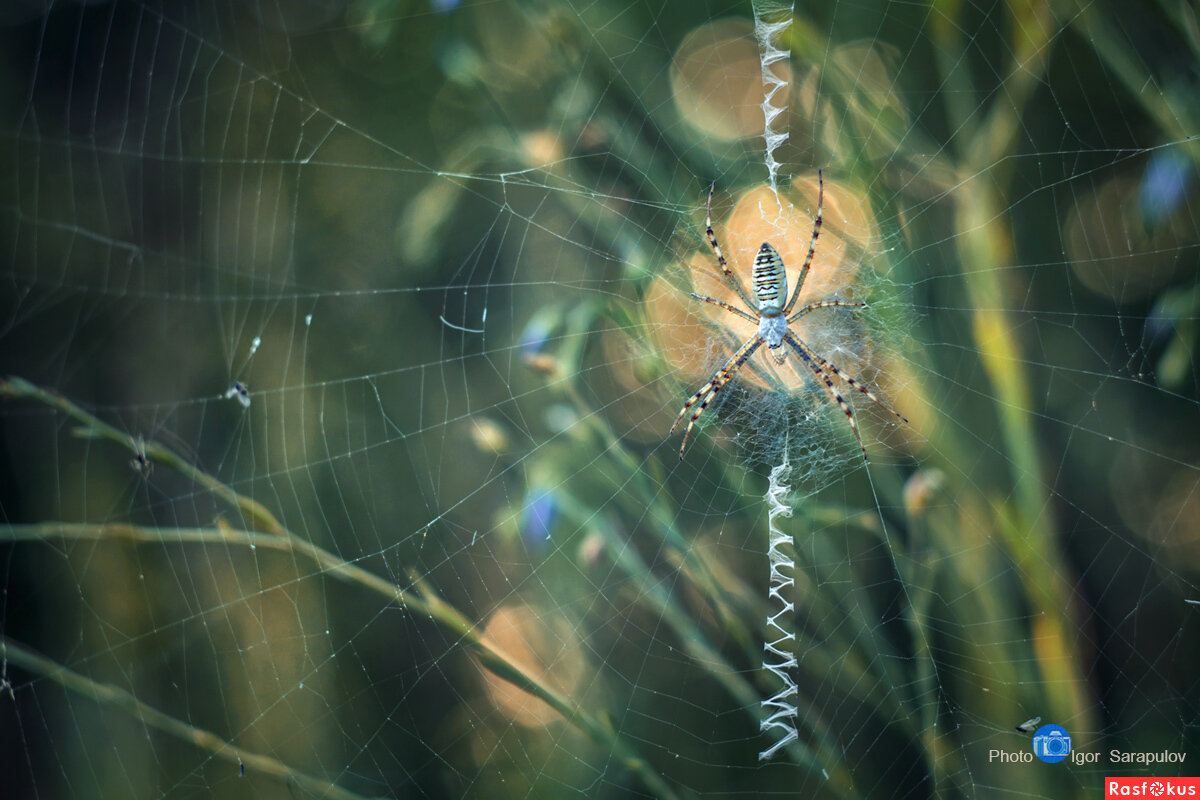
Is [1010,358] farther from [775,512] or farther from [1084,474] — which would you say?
[775,512]

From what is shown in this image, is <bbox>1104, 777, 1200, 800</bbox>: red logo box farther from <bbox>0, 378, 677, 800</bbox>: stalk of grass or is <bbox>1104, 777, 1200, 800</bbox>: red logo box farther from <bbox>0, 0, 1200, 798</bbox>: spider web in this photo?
<bbox>0, 378, 677, 800</bbox>: stalk of grass

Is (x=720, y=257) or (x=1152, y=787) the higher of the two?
(x=720, y=257)

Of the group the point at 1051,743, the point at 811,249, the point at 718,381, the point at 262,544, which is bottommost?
the point at 1051,743

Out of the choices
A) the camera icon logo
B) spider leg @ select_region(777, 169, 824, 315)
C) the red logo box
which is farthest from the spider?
the red logo box

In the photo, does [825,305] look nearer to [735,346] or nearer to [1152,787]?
[735,346]

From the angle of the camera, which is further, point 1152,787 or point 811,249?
point 811,249

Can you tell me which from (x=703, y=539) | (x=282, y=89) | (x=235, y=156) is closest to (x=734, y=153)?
(x=703, y=539)

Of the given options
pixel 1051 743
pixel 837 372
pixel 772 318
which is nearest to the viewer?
pixel 1051 743

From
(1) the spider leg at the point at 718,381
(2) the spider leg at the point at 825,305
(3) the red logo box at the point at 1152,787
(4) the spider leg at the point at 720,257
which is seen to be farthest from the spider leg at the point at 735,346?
(3) the red logo box at the point at 1152,787

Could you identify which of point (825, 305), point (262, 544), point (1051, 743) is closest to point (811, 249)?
point (825, 305)
